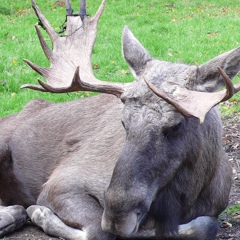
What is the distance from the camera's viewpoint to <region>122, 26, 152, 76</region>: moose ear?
5.35 meters

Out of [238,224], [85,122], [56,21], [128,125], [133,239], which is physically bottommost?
[56,21]

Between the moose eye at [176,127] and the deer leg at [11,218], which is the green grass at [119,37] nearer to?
the deer leg at [11,218]

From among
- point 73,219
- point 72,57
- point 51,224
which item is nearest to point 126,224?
point 73,219

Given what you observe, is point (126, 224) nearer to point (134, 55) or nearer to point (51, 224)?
point (51, 224)

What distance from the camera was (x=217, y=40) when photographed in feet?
47.2

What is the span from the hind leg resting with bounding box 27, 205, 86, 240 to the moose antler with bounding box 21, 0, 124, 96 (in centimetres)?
109

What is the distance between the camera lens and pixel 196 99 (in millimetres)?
4418

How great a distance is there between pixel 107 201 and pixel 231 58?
1.36m

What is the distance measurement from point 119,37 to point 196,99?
10.5 metres

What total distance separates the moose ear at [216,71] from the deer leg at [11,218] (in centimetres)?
211

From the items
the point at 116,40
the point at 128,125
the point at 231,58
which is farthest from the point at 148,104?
the point at 116,40

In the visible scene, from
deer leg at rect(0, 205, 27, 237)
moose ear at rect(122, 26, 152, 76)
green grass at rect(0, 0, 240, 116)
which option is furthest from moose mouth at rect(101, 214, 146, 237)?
green grass at rect(0, 0, 240, 116)

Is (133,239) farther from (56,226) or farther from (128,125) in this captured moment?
(128,125)

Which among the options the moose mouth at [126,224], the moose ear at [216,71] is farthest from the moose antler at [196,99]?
the moose mouth at [126,224]
